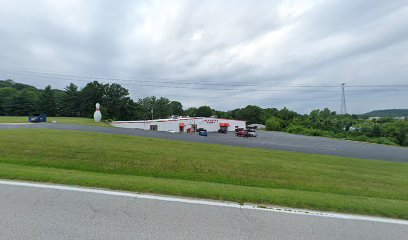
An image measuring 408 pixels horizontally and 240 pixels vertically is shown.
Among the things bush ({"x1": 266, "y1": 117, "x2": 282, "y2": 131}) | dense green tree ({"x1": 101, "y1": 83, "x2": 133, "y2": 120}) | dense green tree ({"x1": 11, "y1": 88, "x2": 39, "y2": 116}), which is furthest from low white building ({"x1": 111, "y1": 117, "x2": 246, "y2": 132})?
dense green tree ({"x1": 11, "y1": 88, "x2": 39, "y2": 116})

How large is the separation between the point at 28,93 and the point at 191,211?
8324 centimetres

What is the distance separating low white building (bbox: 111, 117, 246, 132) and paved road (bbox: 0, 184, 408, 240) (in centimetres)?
4557

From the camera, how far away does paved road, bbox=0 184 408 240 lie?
3527mm

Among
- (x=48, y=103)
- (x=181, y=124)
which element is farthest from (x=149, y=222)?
(x=48, y=103)

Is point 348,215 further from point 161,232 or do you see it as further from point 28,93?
point 28,93

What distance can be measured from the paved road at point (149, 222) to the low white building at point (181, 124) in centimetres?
4557

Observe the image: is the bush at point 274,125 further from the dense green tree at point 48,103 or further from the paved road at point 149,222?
the paved road at point 149,222

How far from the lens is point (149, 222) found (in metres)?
3.88

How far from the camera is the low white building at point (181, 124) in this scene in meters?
52.0

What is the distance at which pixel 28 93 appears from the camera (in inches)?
2746

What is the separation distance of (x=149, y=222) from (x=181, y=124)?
Result: 56.2m

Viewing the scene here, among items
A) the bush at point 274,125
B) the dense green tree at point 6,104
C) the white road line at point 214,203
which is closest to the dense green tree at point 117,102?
the dense green tree at point 6,104

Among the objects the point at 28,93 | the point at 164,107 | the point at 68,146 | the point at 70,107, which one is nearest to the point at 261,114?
the point at 164,107

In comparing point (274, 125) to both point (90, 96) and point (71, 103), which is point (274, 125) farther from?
point (71, 103)
